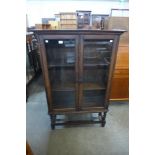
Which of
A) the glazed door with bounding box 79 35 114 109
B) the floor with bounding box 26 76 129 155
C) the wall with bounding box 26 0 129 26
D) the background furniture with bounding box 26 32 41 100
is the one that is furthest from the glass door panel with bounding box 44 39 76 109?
the wall with bounding box 26 0 129 26

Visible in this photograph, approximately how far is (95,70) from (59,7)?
5716 mm

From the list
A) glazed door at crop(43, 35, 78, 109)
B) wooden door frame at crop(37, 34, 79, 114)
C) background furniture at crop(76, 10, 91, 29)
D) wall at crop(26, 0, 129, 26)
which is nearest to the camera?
wooden door frame at crop(37, 34, 79, 114)

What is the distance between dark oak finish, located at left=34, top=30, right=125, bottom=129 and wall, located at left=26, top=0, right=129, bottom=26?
5.60 m

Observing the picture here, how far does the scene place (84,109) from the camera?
2441 mm

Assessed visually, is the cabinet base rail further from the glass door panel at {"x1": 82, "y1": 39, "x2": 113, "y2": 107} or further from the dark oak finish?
the glass door panel at {"x1": 82, "y1": 39, "x2": 113, "y2": 107}

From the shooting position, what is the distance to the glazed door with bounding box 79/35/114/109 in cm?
219

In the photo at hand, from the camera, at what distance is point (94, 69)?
2398mm

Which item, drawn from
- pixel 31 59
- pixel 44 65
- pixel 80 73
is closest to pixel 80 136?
pixel 80 73

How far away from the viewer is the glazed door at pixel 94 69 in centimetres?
219

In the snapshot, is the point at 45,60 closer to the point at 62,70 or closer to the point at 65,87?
the point at 62,70
